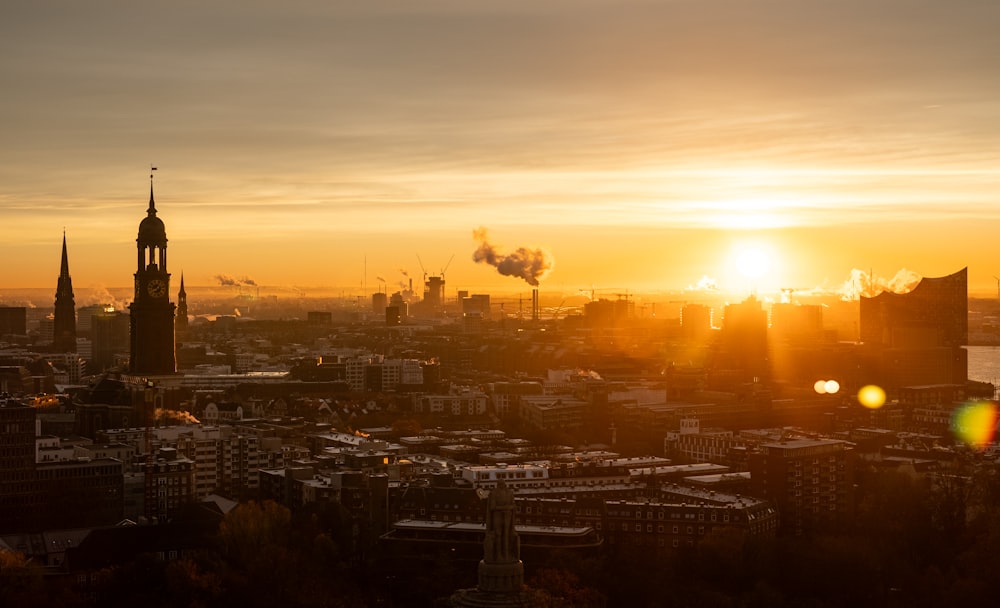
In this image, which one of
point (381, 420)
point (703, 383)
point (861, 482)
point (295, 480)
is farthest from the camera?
point (703, 383)

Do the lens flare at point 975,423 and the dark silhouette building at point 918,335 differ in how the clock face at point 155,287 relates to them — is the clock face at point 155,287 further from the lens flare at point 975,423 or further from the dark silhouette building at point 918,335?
the dark silhouette building at point 918,335

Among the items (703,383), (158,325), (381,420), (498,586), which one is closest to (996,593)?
(498,586)

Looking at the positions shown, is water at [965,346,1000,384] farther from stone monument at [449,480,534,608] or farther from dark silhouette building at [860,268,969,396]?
stone monument at [449,480,534,608]

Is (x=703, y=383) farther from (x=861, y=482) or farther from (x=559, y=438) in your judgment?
(x=861, y=482)

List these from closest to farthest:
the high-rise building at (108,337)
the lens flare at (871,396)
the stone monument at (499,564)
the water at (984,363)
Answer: the stone monument at (499,564) → the lens flare at (871,396) → the high-rise building at (108,337) → the water at (984,363)

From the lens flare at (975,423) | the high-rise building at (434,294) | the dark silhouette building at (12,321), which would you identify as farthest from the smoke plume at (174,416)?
the high-rise building at (434,294)

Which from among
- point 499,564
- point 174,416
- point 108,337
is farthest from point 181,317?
point 499,564
